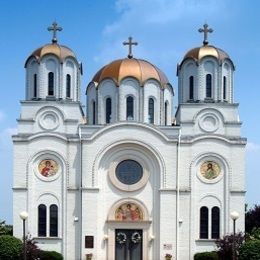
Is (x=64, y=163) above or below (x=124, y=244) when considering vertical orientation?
above

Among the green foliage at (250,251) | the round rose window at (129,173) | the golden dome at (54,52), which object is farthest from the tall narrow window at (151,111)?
the green foliage at (250,251)

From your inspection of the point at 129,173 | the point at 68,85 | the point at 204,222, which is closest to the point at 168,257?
the point at 204,222

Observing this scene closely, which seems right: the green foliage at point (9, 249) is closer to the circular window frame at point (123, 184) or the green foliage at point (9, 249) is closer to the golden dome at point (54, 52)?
the circular window frame at point (123, 184)

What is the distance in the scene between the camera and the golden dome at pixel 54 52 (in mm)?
57312

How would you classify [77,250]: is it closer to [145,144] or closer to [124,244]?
[124,244]

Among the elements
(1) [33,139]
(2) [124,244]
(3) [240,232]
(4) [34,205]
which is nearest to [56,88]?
(1) [33,139]

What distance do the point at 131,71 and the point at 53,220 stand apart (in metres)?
11.9

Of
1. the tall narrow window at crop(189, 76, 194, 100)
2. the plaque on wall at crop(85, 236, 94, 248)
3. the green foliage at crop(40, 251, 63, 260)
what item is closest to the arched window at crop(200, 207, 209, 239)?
the plaque on wall at crop(85, 236, 94, 248)

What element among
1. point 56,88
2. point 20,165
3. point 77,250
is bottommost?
point 77,250

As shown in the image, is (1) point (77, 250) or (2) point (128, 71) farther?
(2) point (128, 71)

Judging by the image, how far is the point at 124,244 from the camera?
5653 centimetres

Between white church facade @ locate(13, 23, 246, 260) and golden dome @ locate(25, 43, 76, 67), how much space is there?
0.24 feet

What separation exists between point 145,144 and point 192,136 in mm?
3259

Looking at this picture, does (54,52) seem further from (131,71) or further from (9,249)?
(9,249)
